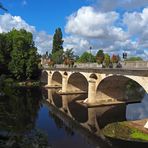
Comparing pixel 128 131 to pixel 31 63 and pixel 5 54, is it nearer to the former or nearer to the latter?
pixel 31 63

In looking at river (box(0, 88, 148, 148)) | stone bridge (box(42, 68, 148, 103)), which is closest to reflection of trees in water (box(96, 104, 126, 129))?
river (box(0, 88, 148, 148))

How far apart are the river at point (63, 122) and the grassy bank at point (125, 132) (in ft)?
2.62

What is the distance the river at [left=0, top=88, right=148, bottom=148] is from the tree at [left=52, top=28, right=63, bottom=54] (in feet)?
221

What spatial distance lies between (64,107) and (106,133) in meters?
17.9

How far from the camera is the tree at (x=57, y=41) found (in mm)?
118938

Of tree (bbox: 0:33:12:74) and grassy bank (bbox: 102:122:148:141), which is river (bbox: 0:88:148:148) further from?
tree (bbox: 0:33:12:74)

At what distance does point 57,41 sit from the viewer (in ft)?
398

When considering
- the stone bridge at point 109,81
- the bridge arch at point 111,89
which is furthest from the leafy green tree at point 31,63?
the bridge arch at point 111,89

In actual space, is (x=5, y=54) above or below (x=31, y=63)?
above

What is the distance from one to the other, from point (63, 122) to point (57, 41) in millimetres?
89537

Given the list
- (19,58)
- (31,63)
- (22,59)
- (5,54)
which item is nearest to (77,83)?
(31,63)

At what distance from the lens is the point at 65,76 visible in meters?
61.1

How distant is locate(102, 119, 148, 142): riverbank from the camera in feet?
82.2

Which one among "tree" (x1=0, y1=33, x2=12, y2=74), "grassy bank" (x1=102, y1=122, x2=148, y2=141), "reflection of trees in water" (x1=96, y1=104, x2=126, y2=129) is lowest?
"reflection of trees in water" (x1=96, y1=104, x2=126, y2=129)
